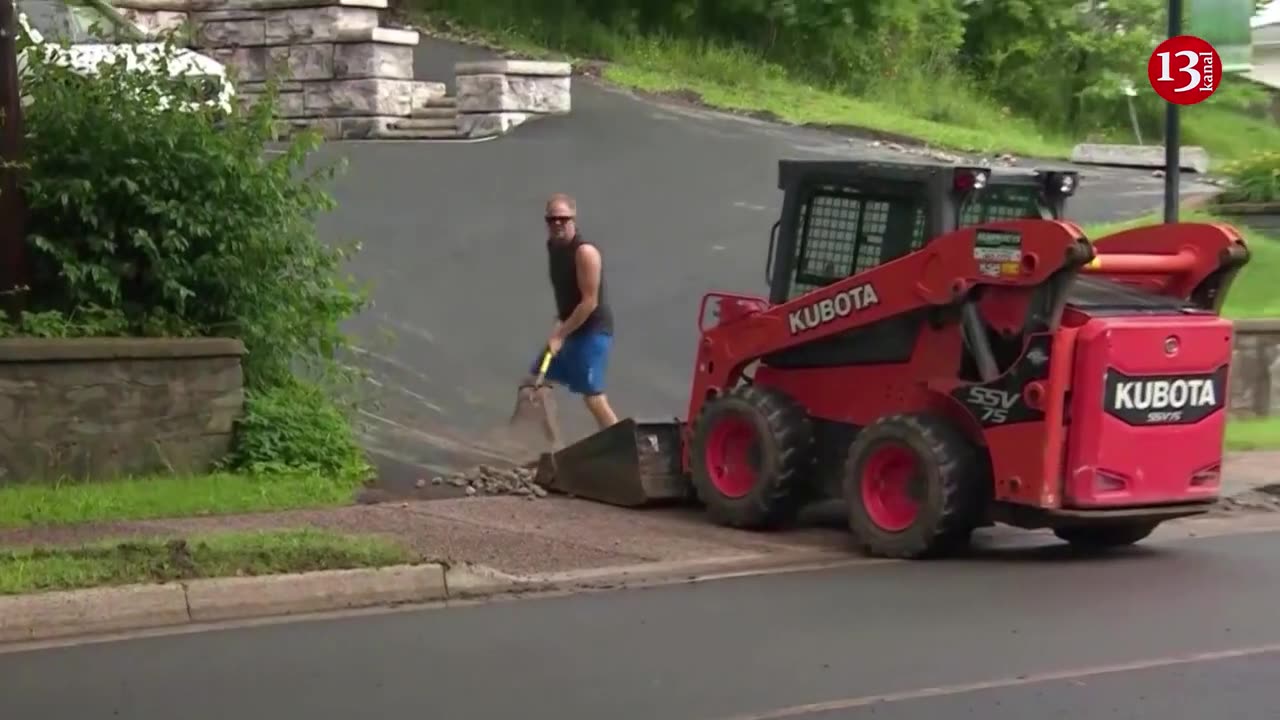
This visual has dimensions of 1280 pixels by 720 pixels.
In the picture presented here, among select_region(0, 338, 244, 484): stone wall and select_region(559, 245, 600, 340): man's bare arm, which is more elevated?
select_region(559, 245, 600, 340): man's bare arm

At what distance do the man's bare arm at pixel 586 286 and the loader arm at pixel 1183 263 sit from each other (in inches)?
141

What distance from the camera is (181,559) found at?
9.12 metres

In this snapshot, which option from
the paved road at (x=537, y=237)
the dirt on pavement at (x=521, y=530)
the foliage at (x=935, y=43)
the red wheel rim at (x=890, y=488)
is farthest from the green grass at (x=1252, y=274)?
the foliage at (x=935, y=43)

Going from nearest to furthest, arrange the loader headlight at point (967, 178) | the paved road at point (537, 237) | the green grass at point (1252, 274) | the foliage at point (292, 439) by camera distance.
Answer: the loader headlight at point (967, 178) < the foliage at point (292, 439) < the paved road at point (537, 237) < the green grass at point (1252, 274)

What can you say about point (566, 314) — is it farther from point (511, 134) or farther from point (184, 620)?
point (511, 134)

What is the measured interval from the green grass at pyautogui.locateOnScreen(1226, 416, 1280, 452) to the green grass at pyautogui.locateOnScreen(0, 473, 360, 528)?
24.8 ft

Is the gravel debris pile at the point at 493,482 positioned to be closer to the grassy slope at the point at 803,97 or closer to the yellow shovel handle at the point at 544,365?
the yellow shovel handle at the point at 544,365

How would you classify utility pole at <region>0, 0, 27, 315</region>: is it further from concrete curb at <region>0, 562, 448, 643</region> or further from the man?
concrete curb at <region>0, 562, 448, 643</region>

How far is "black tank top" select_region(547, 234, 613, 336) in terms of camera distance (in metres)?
13.0

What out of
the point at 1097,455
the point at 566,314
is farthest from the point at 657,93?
the point at 1097,455

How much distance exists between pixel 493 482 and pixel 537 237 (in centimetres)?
539

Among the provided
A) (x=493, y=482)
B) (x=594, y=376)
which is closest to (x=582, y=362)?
(x=594, y=376)

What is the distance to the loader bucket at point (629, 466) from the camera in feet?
38.9

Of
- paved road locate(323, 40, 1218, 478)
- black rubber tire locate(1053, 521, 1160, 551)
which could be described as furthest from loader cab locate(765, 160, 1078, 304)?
paved road locate(323, 40, 1218, 478)
